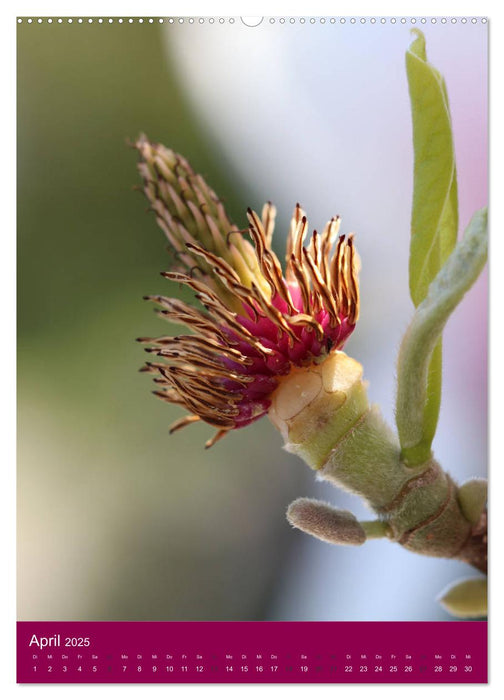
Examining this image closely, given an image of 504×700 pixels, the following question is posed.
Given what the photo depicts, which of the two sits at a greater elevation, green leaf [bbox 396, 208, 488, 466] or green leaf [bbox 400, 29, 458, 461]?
green leaf [bbox 400, 29, 458, 461]

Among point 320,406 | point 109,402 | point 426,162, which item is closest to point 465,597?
point 320,406

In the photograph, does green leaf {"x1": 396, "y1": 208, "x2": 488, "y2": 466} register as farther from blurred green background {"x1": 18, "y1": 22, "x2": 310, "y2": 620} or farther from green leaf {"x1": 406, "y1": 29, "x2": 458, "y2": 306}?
blurred green background {"x1": 18, "y1": 22, "x2": 310, "y2": 620}

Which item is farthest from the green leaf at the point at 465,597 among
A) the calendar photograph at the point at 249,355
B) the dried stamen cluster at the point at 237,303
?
the dried stamen cluster at the point at 237,303

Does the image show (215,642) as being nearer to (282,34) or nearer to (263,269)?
(263,269)

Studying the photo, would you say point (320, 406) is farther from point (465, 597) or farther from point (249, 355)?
point (465, 597)

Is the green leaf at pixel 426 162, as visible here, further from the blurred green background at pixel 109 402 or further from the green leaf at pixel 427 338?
the blurred green background at pixel 109 402

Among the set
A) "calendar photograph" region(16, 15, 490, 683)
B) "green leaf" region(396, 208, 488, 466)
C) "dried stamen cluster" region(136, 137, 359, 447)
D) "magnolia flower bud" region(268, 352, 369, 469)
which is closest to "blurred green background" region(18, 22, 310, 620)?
"calendar photograph" region(16, 15, 490, 683)

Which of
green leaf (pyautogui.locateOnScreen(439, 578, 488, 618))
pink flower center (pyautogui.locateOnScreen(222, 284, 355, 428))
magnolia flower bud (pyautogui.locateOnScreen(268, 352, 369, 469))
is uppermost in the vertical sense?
pink flower center (pyautogui.locateOnScreen(222, 284, 355, 428))
